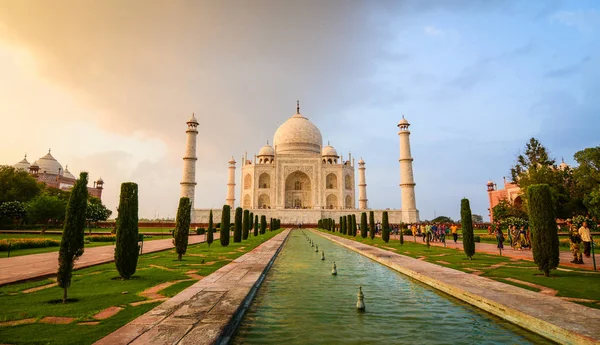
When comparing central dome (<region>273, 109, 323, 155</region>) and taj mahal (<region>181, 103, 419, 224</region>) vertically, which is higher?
central dome (<region>273, 109, 323, 155</region>)

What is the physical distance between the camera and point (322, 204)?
40.4 metres

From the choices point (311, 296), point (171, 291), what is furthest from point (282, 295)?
point (171, 291)

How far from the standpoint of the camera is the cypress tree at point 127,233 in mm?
5859

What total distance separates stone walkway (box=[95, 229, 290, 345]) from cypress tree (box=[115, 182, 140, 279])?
158 cm

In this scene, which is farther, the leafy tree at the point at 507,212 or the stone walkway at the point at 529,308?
the leafy tree at the point at 507,212

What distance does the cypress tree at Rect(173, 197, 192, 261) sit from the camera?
9000 millimetres

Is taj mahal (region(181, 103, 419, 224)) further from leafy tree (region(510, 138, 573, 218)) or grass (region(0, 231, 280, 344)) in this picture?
grass (region(0, 231, 280, 344))

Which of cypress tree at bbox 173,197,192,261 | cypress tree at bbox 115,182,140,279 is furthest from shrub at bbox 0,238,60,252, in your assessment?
cypress tree at bbox 115,182,140,279

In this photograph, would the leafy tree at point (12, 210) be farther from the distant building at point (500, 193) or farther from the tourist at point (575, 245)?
the distant building at point (500, 193)

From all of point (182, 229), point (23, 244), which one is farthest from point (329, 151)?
point (182, 229)

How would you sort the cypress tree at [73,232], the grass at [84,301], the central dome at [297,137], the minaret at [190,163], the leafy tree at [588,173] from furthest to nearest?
the central dome at [297,137] → the minaret at [190,163] → the leafy tree at [588,173] → the cypress tree at [73,232] → the grass at [84,301]

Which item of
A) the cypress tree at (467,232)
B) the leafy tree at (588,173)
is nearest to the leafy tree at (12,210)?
the cypress tree at (467,232)

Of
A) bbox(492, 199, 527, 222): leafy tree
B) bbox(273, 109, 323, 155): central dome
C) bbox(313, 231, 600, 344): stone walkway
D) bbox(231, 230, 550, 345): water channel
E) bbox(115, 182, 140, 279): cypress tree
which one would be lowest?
bbox(231, 230, 550, 345): water channel

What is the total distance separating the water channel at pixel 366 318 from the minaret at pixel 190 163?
30.4m
